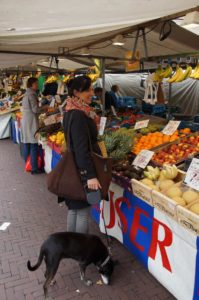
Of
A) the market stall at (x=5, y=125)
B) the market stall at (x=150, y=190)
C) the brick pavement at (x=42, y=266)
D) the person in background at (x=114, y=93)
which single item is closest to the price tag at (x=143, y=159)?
the market stall at (x=150, y=190)

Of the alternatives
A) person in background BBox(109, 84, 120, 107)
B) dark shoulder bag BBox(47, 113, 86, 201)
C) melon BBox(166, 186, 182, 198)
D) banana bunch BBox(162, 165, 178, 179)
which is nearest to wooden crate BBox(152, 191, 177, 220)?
melon BBox(166, 186, 182, 198)

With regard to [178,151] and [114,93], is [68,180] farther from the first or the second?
[114,93]

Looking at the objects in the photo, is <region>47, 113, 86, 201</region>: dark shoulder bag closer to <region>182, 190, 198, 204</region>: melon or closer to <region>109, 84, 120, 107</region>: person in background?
<region>182, 190, 198, 204</region>: melon

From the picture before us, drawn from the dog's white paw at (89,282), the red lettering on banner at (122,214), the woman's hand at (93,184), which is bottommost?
the dog's white paw at (89,282)

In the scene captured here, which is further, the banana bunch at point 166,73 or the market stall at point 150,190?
the banana bunch at point 166,73

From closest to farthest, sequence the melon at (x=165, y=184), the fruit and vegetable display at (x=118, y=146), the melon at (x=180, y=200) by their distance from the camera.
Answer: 1. the melon at (x=180, y=200)
2. the melon at (x=165, y=184)
3. the fruit and vegetable display at (x=118, y=146)

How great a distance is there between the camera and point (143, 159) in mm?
3352

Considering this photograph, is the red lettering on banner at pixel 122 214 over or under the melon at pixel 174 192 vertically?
under

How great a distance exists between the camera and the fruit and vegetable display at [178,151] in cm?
356

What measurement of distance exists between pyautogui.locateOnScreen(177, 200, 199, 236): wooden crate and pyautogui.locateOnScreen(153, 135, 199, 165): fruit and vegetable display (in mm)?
1275

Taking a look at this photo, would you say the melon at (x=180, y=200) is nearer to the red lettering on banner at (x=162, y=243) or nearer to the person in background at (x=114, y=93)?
the red lettering on banner at (x=162, y=243)

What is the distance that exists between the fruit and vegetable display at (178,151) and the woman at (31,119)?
2.96 m

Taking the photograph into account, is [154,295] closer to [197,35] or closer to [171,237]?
[171,237]

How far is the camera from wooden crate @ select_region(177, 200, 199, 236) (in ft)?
6.75
